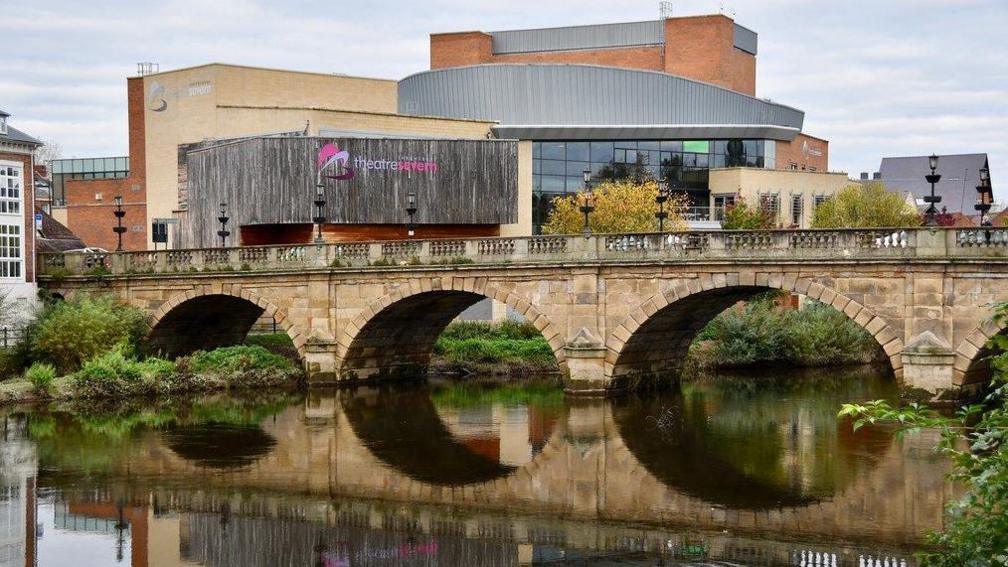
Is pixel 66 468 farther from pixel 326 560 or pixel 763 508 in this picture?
pixel 763 508

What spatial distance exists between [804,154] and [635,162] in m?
13.3

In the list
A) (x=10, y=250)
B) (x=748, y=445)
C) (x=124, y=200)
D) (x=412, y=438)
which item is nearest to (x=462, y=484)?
(x=412, y=438)

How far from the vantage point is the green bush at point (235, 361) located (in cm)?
4316

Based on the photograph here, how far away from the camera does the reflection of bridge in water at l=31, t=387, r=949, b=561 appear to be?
22628 millimetres

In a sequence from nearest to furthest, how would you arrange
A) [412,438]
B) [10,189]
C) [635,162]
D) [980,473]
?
1. [980,473]
2. [412,438]
3. [10,189]
4. [635,162]

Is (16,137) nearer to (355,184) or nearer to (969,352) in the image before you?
(355,184)

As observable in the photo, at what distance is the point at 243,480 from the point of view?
27375 mm

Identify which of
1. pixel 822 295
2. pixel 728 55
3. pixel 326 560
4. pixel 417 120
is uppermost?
pixel 728 55

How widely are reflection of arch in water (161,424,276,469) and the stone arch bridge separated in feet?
27.6

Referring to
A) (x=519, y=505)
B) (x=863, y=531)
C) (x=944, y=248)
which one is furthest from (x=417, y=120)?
(x=863, y=531)

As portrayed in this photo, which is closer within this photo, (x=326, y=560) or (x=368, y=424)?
(x=326, y=560)

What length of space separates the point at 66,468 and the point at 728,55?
55498 millimetres

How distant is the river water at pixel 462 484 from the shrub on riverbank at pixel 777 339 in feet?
30.6

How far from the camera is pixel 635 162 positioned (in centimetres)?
7100
